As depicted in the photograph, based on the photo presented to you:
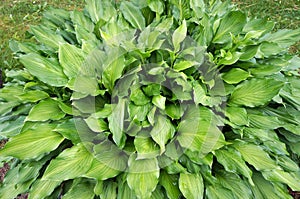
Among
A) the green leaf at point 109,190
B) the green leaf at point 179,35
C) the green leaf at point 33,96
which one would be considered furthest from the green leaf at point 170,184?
the green leaf at point 33,96

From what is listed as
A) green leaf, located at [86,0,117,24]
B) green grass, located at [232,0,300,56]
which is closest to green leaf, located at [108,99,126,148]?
green leaf, located at [86,0,117,24]

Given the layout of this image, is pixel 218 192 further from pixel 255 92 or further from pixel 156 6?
pixel 156 6

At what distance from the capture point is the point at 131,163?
194cm

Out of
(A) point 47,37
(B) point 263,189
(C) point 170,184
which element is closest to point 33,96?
(A) point 47,37

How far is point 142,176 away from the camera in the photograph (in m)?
1.90

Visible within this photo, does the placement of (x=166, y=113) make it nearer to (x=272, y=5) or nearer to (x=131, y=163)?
(x=131, y=163)

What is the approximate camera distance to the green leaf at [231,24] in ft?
7.97

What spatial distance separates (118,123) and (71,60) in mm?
498

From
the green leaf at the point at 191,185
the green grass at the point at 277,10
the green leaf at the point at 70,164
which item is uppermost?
the green leaf at the point at 70,164

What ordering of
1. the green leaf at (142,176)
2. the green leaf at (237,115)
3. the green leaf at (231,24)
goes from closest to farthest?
the green leaf at (142,176) → the green leaf at (237,115) → the green leaf at (231,24)

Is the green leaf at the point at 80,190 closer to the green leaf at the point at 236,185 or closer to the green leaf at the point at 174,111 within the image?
the green leaf at the point at 174,111

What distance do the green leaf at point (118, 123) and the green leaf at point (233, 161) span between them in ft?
1.69

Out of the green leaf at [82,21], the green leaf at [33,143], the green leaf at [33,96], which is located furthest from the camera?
the green leaf at [82,21]

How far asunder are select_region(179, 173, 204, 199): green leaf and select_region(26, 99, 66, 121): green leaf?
0.74 m
